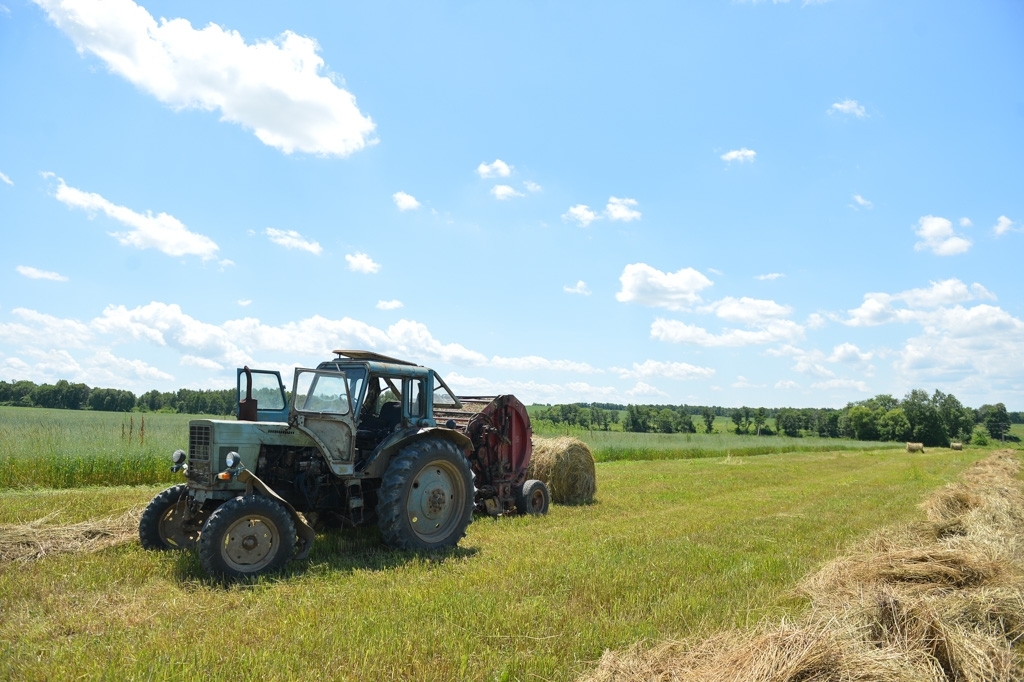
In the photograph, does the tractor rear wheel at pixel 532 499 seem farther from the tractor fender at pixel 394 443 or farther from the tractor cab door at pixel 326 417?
the tractor cab door at pixel 326 417

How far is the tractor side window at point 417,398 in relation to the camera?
8.77 m

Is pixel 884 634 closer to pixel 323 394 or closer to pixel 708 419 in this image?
pixel 323 394

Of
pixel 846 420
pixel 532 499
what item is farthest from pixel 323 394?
pixel 846 420

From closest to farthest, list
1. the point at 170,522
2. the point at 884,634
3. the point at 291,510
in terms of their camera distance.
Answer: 1. the point at 884,634
2. the point at 291,510
3. the point at 170,522

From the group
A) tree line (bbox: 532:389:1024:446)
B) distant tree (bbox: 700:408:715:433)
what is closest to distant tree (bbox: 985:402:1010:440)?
tree line (bbox: 532:389:1024:446)

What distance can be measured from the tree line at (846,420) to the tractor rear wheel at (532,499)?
62265 millimetres

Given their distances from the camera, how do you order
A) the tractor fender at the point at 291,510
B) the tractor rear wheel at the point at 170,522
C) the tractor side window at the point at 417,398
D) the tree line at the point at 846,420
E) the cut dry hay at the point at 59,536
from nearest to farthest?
the tractor fender at the point at 291,510 → the cut dry hay at the point at 59,536 → the tractor rear wheel at the point at 170,522 → the tractor side window at the point at 417,398 → the tree line at the point at 846,420

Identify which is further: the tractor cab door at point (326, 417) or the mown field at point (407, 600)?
the tractor cab door at point (326, 417)

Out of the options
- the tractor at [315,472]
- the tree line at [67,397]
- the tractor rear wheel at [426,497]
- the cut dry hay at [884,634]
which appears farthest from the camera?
the tree line at [67,397]

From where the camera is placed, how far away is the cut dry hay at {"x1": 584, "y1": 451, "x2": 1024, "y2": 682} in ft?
12.8

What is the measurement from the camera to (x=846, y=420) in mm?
93188

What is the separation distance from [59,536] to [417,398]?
4.29m

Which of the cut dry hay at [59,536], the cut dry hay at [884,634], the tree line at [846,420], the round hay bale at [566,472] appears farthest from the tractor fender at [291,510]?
the tree line at [846,420]

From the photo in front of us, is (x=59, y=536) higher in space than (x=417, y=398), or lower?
lower
